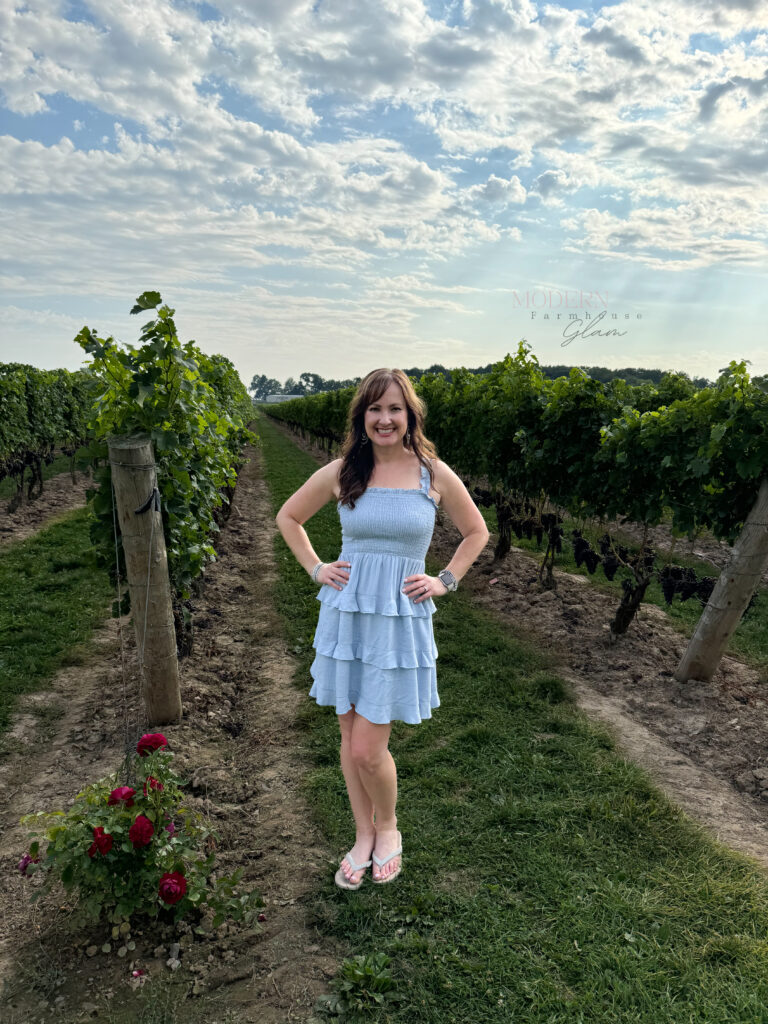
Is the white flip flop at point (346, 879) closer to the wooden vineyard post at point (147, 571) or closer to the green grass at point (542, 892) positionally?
the green grass at point (542, 892)

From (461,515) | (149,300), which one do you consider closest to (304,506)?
(461,515)

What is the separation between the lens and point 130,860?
101 inches

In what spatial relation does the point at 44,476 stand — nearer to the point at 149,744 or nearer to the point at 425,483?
the point at 149,744

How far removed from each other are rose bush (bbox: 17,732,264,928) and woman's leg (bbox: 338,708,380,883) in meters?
0.47

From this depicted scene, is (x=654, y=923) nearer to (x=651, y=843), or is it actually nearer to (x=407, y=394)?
(x=651, y=843)

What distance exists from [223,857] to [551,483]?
5.38 m

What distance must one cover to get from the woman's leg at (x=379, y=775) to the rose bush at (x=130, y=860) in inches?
24.0

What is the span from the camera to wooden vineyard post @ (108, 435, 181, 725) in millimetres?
3818

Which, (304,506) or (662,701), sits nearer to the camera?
(304,506)

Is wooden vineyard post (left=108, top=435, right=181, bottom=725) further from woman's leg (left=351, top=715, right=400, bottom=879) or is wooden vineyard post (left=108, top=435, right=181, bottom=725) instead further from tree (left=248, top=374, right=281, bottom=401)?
tree (left=248, top=374, right=281, bottom=401)

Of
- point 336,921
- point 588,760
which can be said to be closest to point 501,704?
point 588,760

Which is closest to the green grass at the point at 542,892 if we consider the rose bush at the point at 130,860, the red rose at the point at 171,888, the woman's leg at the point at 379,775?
the woman's leg at the point at 379,775

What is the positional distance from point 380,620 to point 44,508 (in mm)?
11292

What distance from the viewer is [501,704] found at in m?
4.77
